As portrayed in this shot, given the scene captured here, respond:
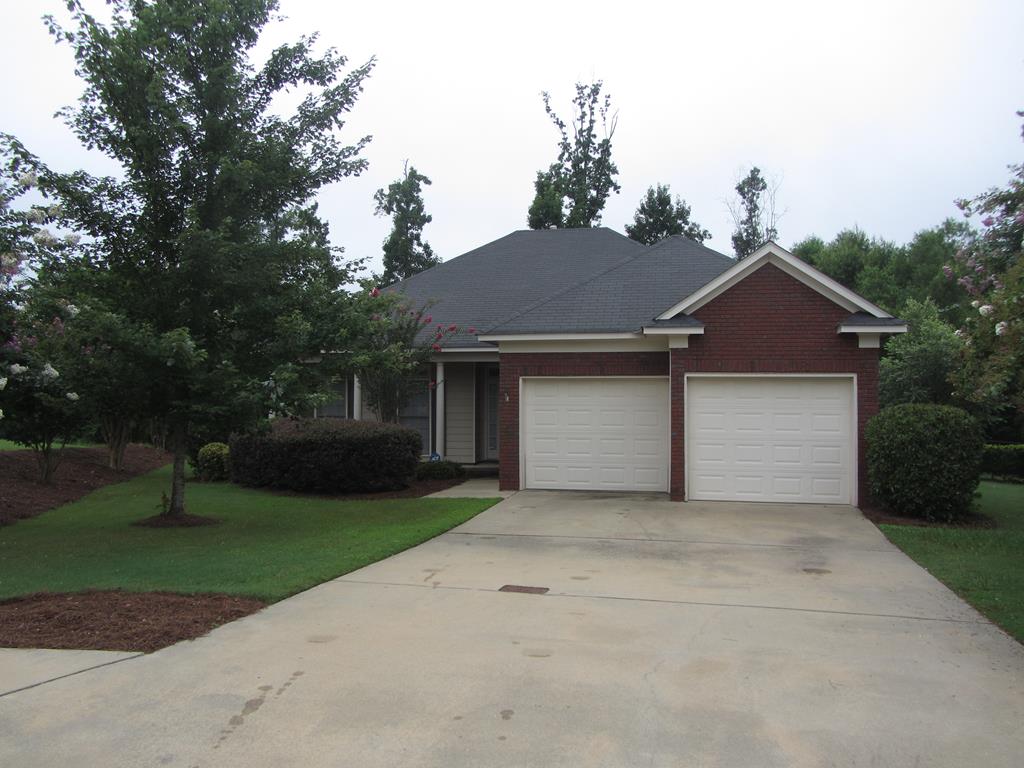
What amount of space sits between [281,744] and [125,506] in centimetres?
1103

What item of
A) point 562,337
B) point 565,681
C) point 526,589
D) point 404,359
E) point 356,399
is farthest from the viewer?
point 356,399

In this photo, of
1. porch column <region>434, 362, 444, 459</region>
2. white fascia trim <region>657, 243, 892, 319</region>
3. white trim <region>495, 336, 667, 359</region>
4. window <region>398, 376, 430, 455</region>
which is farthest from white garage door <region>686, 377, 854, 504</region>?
window <region>398, 376, 430, 455</region>

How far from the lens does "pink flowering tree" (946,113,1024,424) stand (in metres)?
8.28

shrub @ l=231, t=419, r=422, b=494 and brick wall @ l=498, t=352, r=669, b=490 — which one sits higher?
brick wall @ l=498, t=352, r=669, b=490

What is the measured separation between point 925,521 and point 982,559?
2845 millimetres

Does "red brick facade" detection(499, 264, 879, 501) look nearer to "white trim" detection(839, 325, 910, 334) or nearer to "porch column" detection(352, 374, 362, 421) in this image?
"white trim" detection(839, 325, 910, 334)

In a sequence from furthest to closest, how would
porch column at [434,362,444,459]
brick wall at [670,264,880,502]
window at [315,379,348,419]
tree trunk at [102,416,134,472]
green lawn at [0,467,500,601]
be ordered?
window at [315,379,348,419], porch column at [434,362,444,459], tree trunk at [102,416,134,472], brick wall at [670,264,880,502], green lawn at [0,467,500,601]

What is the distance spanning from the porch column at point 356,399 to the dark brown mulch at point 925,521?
11.1 meters

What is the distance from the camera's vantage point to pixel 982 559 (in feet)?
30.2

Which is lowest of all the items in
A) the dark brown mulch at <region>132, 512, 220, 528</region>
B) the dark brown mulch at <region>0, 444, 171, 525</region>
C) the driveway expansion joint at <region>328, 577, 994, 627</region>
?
the driveway expansion joint at <region>328, 577, 994, 627</region>

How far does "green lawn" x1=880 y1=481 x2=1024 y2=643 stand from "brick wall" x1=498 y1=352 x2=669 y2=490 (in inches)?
199

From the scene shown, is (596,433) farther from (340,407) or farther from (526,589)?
(340,407)

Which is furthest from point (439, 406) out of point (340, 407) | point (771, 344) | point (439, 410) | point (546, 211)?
point (546, 211)

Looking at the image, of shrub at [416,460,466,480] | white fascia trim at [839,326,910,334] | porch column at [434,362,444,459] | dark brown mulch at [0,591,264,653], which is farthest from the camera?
porch column at [434,362,444,459]
